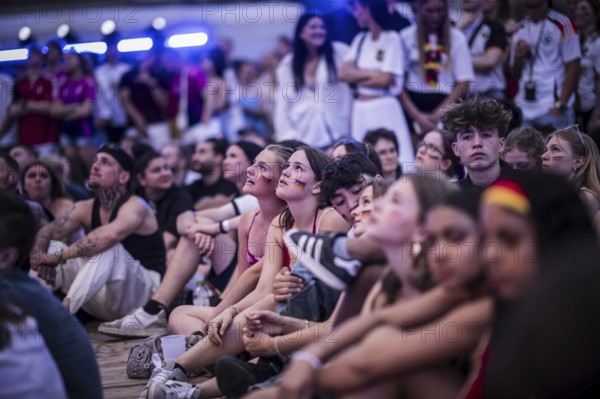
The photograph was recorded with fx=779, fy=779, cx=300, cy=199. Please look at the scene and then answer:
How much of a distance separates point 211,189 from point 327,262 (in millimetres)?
4457

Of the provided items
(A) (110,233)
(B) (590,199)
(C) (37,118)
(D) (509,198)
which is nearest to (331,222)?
(B) (590,199)

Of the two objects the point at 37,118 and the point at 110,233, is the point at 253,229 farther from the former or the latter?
the point at 37,118

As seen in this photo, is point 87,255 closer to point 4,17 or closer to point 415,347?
point 415,347

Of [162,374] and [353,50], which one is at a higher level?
[353,50]

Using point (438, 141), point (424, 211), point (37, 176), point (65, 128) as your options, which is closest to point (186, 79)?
point (65, 128)

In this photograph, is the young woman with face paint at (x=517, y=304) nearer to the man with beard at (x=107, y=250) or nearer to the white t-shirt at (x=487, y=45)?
the man with beard at (x=107, y=250)

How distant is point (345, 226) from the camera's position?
402cm

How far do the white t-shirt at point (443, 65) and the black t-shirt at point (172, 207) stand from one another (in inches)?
84.5

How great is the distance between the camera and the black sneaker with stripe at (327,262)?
295cm

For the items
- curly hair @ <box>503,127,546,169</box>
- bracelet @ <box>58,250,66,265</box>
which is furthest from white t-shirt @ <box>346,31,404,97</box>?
bracelet @ <box>58,250,66,265</box>

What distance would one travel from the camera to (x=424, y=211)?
263cm

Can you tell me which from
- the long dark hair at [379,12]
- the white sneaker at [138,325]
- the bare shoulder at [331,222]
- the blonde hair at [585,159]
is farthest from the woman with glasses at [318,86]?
the bare shoulder at [331,222]

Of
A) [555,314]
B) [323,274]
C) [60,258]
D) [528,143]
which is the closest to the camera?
[555,314]

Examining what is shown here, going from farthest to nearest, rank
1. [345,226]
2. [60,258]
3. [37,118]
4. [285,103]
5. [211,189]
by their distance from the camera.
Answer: [37,118]
[285,103]
[211,189]
[60,258]
[345,226]
